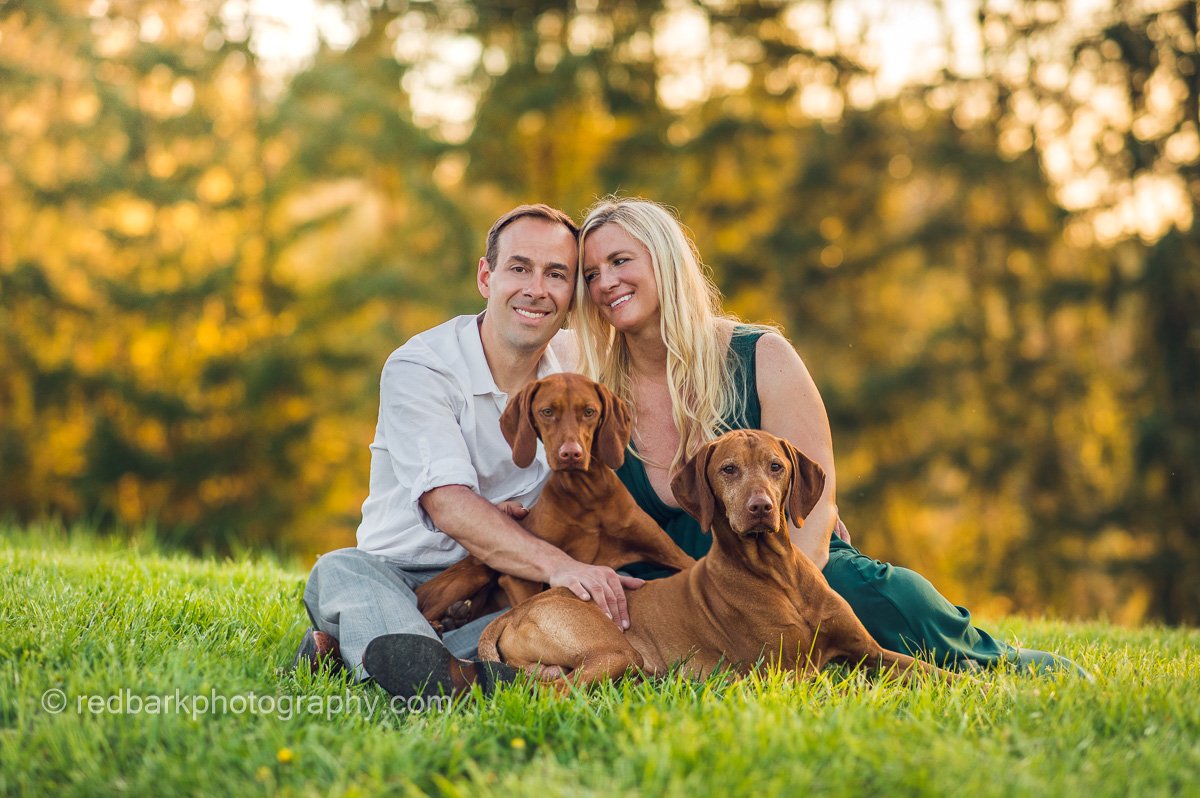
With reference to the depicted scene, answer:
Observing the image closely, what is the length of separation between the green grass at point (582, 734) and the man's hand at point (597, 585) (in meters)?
0.48

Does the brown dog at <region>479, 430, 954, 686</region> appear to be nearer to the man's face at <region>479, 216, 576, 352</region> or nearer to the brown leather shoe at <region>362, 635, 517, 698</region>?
the brown leather shoe at <region>362, 635, 517, 698</region>

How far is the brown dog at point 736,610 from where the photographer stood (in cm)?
367

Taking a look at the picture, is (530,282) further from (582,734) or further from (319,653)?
(582,734)

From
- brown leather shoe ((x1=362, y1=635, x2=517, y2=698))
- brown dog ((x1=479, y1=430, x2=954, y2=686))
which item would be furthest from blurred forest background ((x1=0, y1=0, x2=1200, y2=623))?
brown leather shoe ((x1=362, y1=635, x2=517, y2=698))

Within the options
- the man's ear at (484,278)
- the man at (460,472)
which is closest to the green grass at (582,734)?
→ the man at (460,472)

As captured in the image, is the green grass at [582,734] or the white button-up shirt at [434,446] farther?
the white button-up shirt at [434,446]

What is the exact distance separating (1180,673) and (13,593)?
4470 mm

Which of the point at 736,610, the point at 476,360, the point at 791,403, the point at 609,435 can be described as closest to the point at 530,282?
the point at 476,360

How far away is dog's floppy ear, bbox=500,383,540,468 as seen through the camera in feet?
14.0

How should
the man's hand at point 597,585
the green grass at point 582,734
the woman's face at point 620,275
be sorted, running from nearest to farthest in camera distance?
the green grass at point 582,734 → the man's hand at point 597,585 → the woman's face at point 620,275

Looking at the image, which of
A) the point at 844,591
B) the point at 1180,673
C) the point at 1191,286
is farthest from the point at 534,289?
the point at 1191,286

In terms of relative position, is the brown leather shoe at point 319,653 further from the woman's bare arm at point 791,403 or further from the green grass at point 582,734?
the woman's bare arm at point 791,403

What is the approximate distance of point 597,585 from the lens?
13.0ft

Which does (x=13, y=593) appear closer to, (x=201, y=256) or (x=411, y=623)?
(x=411, y=623)
